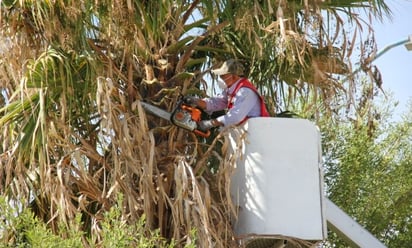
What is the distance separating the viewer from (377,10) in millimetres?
11031

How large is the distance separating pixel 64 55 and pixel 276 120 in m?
1.94

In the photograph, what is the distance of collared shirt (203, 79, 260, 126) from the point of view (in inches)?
421

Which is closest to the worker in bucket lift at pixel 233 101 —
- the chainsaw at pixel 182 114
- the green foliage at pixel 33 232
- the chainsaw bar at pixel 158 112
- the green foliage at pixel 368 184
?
the chainsaw at pixel 182 114

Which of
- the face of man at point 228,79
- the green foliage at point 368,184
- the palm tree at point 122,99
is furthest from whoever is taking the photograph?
the green foliage at point 368,184

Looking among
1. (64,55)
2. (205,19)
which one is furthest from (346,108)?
(64,55)

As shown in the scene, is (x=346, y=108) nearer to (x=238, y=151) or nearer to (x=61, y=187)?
(x=238, y=151)

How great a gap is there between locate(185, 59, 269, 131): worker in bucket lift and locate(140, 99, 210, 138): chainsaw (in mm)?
109

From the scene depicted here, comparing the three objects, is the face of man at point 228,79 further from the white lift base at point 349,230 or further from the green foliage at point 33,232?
the green foliage at point 33,232

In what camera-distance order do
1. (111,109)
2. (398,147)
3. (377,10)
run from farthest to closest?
(398,147) < (377,10) < (111,109)

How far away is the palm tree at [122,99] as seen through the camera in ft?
33.6

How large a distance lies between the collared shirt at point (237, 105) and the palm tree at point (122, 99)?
0.96 feet

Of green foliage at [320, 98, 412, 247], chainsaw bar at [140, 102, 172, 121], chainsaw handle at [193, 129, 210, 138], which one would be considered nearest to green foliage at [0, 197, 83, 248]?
chainsaw bar at [140, 102, 172, 121]

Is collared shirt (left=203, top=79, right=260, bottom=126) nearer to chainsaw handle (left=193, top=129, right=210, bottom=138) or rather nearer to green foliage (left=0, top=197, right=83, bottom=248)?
chainsaw handle (left=193, top=129, right=210, bottom=138)

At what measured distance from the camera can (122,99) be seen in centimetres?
1077
